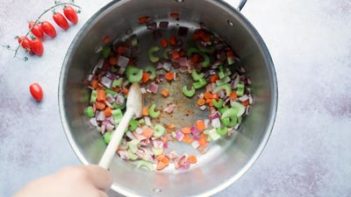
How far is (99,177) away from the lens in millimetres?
828

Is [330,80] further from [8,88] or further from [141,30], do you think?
[8,88]

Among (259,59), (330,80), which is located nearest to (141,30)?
(259,59)

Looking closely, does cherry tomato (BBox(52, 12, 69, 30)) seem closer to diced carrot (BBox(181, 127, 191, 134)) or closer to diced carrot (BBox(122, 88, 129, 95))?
diced carrot (BBox(122, 88, 129, 95))

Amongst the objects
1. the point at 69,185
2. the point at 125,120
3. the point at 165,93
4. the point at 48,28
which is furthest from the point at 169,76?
the point at 69,185

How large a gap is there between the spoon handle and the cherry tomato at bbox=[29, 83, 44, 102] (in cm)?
16

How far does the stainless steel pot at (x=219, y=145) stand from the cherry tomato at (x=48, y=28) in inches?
3.6

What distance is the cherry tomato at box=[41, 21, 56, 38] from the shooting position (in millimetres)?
1056

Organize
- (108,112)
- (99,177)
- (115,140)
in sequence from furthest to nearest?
1. (108,112)
2. (115,140)
3. (99,177)

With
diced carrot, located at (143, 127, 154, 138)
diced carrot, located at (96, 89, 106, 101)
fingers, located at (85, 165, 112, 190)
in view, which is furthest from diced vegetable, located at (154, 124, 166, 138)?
fingers, located at (85, 165, 112, 190)

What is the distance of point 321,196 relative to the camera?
106 cm

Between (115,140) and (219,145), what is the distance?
22 centimetres

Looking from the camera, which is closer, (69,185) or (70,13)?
(69,185)

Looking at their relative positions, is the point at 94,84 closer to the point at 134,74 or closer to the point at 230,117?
the point at 134,74

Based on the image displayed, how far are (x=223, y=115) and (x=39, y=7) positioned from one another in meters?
0.40
